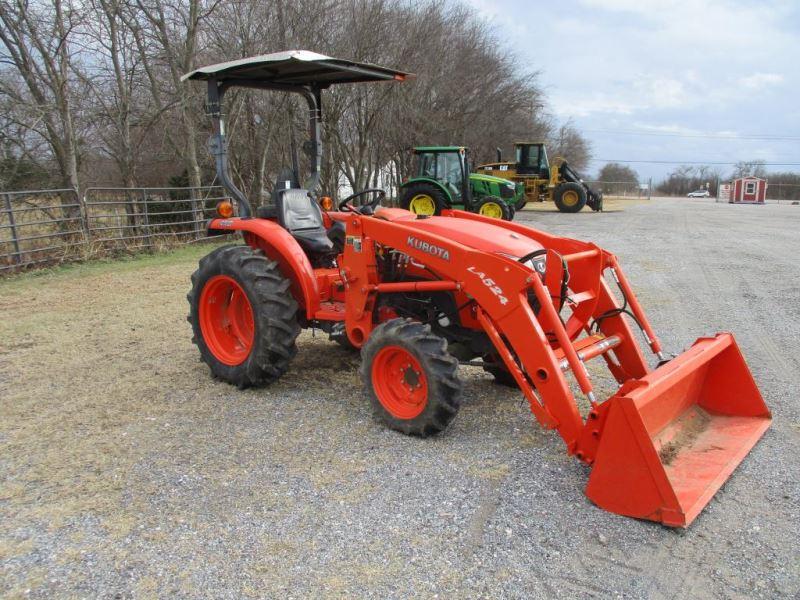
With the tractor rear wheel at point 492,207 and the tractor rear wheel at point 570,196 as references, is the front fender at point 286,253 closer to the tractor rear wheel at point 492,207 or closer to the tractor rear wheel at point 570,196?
the tractor rear wheel at point 492,207

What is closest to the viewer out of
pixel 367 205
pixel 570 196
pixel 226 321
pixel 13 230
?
pixel 367 205

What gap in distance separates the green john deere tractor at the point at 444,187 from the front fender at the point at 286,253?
42.6ft

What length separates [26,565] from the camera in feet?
8.34

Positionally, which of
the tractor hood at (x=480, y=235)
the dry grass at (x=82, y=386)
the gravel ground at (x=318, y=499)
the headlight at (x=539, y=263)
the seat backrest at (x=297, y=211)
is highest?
the seat backrest at (x=297, y=211)

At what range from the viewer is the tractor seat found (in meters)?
4.73

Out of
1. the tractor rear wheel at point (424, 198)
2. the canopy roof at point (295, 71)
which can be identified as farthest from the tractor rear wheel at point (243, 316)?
the tractor rear wheel at point (424, 198)

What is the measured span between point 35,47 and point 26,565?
37.7 feet

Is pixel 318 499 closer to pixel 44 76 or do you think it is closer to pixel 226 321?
pixel 226 321

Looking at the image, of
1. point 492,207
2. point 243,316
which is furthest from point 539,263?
point 492,207

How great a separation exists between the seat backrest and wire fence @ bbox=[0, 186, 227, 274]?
6.77 m

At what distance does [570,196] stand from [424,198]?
806 centimetres

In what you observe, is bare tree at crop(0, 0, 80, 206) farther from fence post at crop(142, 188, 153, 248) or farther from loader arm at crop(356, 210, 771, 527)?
loader arm at crop(356, 210, 771, 527)

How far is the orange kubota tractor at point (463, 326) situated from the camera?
120 inches

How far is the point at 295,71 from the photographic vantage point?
4.64 m
